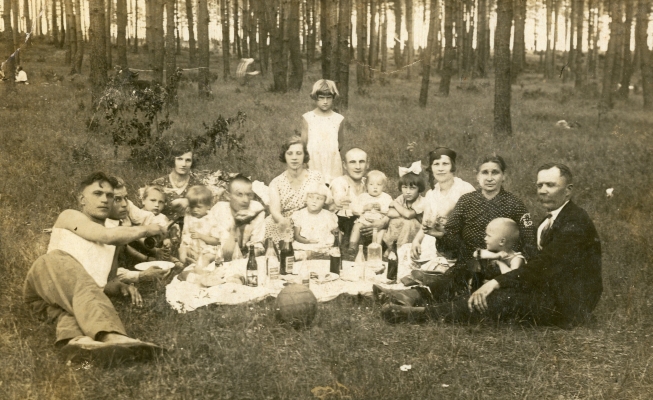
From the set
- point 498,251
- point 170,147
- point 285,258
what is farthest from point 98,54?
point 498,251

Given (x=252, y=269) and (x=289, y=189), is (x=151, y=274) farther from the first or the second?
(x=289, y=189)

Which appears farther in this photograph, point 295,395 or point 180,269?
point 180,269

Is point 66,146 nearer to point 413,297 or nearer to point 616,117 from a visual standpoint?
point 413,297

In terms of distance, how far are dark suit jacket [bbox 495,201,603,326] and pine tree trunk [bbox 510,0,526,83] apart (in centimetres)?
1175

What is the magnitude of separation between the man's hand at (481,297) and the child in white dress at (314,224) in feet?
6.12

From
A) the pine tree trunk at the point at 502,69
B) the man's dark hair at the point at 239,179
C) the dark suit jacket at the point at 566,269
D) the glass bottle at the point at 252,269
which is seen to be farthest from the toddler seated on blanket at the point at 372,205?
the pine tree trunk at the point at 502,69

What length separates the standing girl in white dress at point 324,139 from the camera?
7.33 meters

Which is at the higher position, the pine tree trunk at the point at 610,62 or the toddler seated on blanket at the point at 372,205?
the pine tree trunk at the point at 610,62

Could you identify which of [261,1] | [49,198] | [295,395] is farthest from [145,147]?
[261,1]

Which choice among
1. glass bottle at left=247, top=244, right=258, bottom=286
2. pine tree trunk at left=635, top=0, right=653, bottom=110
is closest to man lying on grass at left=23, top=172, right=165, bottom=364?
glass bottle at left=247, top=244, right=258, bottom=286

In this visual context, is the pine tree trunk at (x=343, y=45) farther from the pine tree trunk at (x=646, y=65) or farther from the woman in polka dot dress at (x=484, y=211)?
the pine tree trunk at (x=646, y=65)

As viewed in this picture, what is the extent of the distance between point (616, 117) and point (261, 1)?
458 inches

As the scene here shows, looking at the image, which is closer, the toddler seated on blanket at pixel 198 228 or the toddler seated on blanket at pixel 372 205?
the toddler seated on blanket at pixel 198 228

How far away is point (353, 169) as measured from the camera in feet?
22.2
